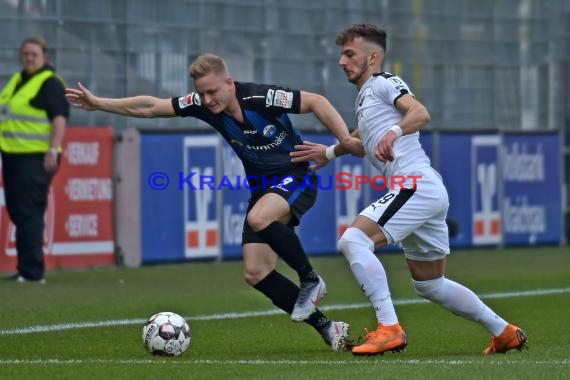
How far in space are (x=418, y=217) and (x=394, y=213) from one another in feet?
0.45

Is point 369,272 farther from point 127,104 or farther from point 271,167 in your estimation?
point 127,104

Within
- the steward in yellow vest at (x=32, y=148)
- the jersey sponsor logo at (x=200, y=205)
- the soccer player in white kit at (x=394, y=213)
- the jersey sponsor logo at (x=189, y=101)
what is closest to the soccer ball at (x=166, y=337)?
the soccer player in white kit at (x=394, y=213)

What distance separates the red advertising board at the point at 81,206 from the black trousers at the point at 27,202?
3.75 ft

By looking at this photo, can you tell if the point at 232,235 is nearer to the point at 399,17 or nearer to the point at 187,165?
the point at 187,165

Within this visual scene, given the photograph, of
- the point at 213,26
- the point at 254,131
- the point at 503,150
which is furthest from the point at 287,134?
the point at 503,150

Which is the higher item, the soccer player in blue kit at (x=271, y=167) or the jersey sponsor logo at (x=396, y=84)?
the jersey sponsor logo at (x=396, y=84)

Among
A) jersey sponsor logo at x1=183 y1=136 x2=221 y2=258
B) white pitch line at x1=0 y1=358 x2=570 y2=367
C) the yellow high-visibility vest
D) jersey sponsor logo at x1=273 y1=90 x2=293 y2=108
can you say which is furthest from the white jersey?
jersey sponsor logo at x1=183 y1=136 x2=221 y2=258

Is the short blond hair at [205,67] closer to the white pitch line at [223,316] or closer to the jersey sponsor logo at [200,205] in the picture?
the white pitch line at [223,316]

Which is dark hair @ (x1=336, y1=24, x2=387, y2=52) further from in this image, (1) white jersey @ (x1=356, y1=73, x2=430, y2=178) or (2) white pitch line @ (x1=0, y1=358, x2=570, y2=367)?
(2) white pitch line @ (x1=0, y1=358, x2=570, y2=367)

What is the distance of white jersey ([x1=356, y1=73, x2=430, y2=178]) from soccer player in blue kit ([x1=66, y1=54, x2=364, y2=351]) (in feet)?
0.79

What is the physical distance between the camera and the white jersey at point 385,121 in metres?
8.17

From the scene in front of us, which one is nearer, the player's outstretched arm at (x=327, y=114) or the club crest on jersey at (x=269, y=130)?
the player's outstretched arm at (x=327, y=114)

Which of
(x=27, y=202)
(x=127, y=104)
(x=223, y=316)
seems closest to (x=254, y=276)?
(x=127, y=104)

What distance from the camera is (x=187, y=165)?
16.0 meters
